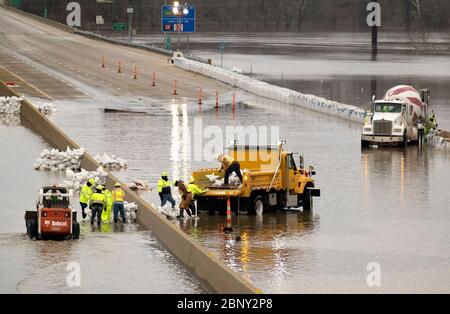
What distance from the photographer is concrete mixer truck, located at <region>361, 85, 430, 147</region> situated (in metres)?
65.6

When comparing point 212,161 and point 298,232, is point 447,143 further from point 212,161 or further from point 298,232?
point 298,232

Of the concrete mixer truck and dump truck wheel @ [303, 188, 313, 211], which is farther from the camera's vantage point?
the concrete mixer truck

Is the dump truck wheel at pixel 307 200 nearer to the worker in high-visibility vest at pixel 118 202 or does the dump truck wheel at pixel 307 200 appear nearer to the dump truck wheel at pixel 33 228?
the worker in high-visibility vest at pixel 118 202

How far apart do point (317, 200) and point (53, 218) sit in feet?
44.1

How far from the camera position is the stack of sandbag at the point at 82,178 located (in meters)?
48.8

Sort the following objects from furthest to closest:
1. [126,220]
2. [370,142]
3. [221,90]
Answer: [221,90] → [370,142] → [126,220]

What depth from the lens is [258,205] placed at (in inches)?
1684

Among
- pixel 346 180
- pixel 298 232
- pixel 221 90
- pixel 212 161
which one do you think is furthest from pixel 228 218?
pixel 221 90

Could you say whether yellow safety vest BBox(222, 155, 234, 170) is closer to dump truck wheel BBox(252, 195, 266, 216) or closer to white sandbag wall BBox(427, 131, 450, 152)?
dump truck wheel BBox(252, 195, 266, 216)

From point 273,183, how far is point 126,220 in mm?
5206

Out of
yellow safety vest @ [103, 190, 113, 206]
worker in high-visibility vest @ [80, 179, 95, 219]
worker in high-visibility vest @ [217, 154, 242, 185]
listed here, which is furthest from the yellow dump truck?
worker in high-visibility vest @ [80, 179, 95, 219]

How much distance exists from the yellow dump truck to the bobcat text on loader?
5.69 metres

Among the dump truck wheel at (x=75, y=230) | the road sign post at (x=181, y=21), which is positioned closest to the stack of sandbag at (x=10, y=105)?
the dump truck wheel at (x=75, y=230)

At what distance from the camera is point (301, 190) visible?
44219mm
